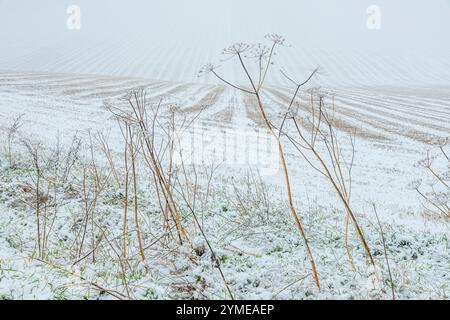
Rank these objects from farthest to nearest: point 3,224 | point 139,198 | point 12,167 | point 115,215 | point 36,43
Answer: point 36,43 → point 12,167 → point 139,198 → point 115,215 → point 3,224

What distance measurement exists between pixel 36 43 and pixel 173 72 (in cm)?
5439

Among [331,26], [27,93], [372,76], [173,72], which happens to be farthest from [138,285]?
[331,26]

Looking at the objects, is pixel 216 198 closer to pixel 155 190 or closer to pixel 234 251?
pixel 155 190

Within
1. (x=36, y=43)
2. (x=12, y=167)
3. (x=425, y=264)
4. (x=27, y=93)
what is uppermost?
(x=36, y=43)

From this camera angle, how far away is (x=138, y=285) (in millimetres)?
2980

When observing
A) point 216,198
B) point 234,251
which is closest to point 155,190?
point 216,198

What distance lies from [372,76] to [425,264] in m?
66.4

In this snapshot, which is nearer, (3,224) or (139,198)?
(3,224)

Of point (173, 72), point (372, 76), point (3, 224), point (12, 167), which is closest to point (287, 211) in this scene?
point (3, 224)

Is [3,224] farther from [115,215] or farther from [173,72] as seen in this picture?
[173,72]

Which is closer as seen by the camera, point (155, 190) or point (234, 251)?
point (234, 251)

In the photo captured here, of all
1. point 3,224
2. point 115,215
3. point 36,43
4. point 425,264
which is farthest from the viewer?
point 36,43

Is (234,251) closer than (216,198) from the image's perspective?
Yes

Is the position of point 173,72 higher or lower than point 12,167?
higher
